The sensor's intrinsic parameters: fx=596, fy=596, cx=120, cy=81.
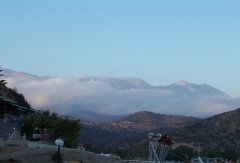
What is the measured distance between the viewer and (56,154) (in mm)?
34000

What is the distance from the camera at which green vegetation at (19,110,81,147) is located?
5709 cm

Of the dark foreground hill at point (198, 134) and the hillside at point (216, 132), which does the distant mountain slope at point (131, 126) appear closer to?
the dark foreground hill at point (198, 134)

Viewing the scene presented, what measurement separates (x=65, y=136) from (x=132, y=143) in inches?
1387

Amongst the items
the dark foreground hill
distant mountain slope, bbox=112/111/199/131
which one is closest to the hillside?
the dark foreground hill

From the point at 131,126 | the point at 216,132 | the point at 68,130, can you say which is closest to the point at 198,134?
the point at 216,132

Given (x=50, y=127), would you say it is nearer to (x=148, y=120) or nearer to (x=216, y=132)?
(x=216, y=132)

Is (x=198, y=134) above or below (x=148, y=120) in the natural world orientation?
below

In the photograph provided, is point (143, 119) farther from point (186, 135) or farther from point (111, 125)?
point (186, 135)

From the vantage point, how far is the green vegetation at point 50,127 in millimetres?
57094

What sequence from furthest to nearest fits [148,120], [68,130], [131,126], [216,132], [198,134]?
1. [148,120]
2. [131,126]
3. [198,134]
4. [216,132]
5. [68,130]

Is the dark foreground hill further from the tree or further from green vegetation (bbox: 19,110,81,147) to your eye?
green vegetation (bbox: 19,110,81,147)

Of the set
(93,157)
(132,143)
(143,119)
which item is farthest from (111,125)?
(93,157)

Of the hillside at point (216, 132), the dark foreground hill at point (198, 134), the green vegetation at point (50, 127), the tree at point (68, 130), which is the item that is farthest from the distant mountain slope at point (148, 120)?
the green vegetation at point (50, 127)

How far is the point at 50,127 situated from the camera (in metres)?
59.3
